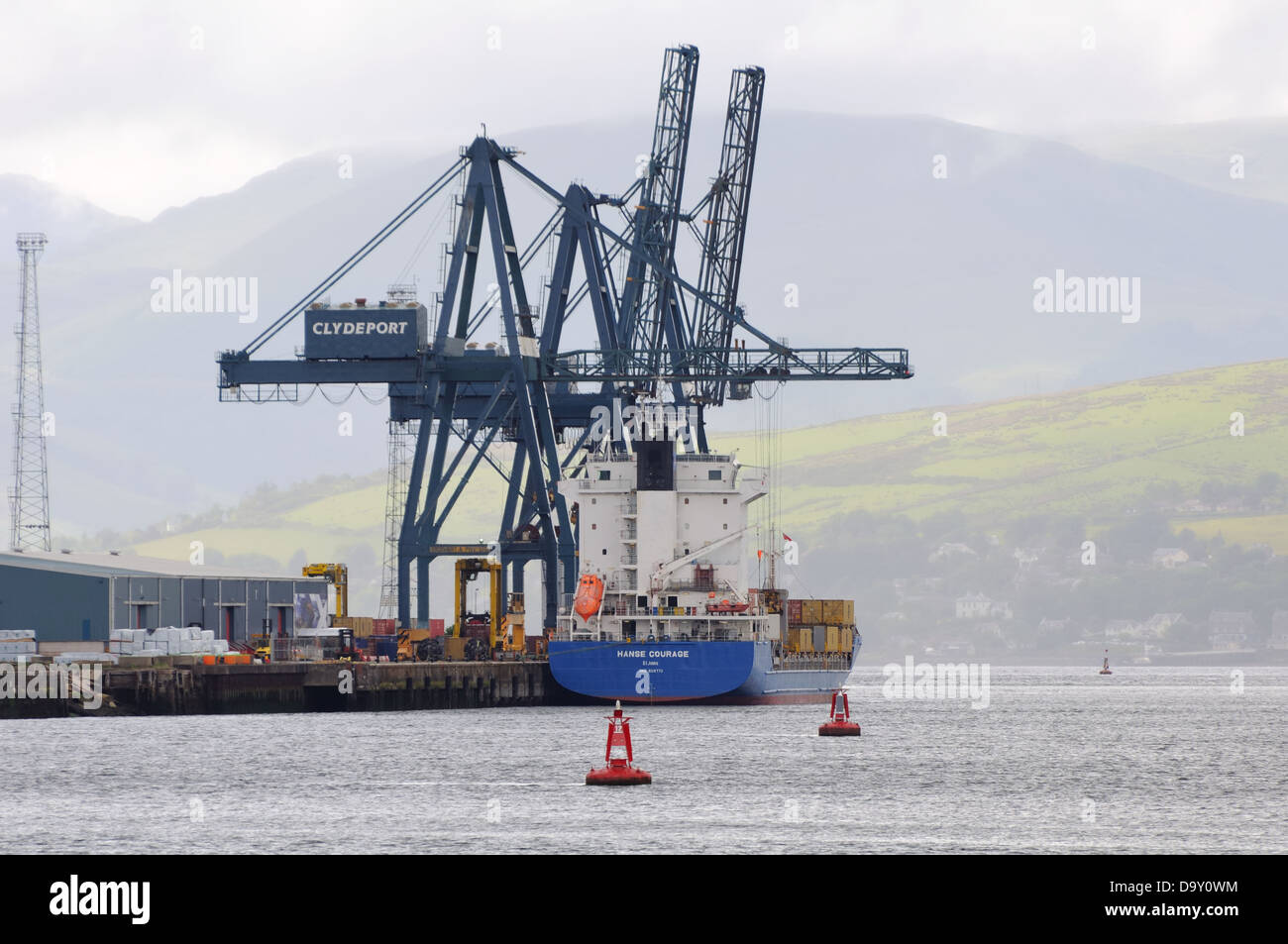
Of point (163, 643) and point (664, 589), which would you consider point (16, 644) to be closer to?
point (163, 643)

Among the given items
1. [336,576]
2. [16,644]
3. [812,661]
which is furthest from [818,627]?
[16,644]

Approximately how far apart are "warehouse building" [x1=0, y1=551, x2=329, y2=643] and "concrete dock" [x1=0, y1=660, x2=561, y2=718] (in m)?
9.86

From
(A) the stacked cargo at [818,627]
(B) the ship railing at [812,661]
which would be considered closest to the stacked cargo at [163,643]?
(B) the ship railing at [812,661]

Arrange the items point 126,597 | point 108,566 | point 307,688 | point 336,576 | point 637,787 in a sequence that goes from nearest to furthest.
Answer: point 637,787 < point 307,688 < point 126,597 < point 108,566 < point 336,576

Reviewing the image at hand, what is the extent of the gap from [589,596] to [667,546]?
162 inches

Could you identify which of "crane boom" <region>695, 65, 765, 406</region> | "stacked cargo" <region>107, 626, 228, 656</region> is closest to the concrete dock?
"stacked cargo" <region>107, 626, 228, 656</region>

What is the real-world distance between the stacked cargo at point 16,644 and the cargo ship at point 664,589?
2138 centimetres

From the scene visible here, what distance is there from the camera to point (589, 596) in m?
87.4

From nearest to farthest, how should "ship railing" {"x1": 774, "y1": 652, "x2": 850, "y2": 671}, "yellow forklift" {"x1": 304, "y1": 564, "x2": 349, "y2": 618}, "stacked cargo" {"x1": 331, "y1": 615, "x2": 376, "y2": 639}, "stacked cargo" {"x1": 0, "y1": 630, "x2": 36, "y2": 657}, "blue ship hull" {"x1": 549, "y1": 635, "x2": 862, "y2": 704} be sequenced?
"stacked cargo" {"x1": 0, "y1": 630, "x2": 36, "y2": 657} → "blue ship hull" {"x1": 549, "y1": 635, "x2": 862, "y2": 704} → "ship railing" {"x1": 774, "y1": 652, "x2": 850, "y2": 671} → "stacked cargo" {"x1": 331, "y1": 615, "x2": 376, "y2": 639} → "yellow forklift" {"x1": 304, "y1": 564, "x2": 349, "y2": 618}

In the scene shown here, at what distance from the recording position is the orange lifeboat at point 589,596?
3428 inches

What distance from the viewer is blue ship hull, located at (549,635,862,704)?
85375mm

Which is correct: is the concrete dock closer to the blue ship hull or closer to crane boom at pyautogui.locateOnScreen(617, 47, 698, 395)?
the blue ship hull

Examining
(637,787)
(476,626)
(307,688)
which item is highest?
(476,626)
